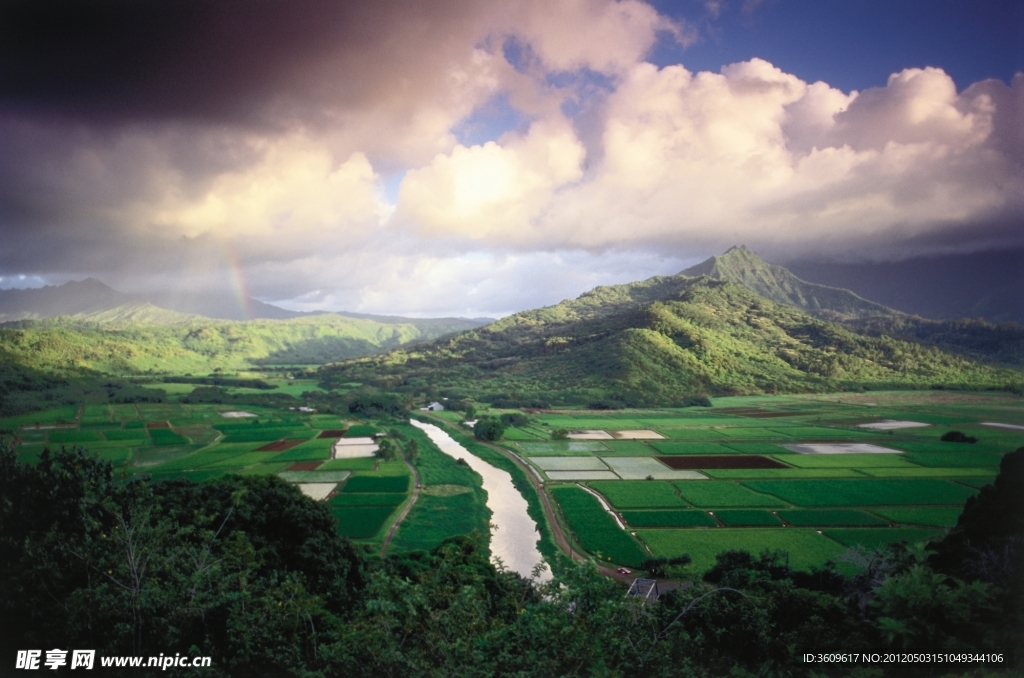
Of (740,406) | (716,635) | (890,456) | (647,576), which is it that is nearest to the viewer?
(716,635)

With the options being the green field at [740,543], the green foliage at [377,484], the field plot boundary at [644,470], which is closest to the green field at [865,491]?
the field plot boundary at [644,470]

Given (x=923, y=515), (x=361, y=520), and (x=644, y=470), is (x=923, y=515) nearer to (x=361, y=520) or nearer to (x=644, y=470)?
(x=644, y=470)

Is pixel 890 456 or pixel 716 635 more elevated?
pixel 716 635

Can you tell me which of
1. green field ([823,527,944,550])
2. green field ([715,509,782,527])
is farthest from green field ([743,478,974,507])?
green field ([823,527,944,550])

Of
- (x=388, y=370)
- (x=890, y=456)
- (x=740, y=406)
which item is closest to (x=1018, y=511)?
(x=890, y=456)

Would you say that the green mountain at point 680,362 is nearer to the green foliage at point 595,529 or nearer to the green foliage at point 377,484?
the green foliage at point 377,484

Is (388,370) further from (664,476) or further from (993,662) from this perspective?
(993,662)
